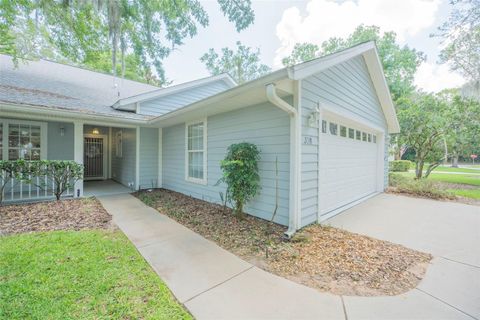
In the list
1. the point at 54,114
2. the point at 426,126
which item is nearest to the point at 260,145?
the point at 54,114

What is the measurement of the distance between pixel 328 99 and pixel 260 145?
74.8 inches

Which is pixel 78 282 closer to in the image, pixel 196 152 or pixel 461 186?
pixel 196 152

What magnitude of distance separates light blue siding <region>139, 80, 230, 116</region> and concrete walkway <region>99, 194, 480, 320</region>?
6.46 m

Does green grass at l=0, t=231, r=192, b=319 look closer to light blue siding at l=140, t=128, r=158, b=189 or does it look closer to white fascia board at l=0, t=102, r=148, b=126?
white fascia board at l=0, t=102, r=148, b=126

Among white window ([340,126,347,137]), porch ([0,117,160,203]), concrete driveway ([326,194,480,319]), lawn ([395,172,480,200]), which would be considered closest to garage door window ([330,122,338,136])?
white window ([340,126,347,137])

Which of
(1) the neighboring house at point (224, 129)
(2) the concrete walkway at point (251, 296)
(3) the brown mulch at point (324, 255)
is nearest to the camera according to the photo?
(2) the concrete walkway at point (251, 296)

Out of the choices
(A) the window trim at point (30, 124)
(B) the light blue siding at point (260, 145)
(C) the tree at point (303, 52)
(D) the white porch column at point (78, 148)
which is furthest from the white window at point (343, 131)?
(C) the tree at point (303, 52)

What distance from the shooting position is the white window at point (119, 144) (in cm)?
945

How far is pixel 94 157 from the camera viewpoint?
10234 mm

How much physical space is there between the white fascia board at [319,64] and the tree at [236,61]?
20.5 meters

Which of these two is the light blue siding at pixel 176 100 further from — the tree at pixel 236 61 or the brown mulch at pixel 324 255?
the tree at pixel 236 61

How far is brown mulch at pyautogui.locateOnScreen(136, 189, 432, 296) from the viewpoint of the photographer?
95.5 inches

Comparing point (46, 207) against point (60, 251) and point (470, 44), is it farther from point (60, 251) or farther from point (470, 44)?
point (470, 44)

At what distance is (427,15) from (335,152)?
18.7 feet
